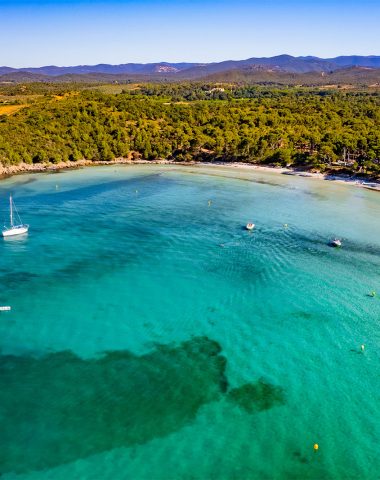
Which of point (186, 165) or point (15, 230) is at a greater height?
point (15, 230)

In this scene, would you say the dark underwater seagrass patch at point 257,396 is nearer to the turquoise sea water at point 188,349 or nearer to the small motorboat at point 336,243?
the turquoise sea water at point 188,349

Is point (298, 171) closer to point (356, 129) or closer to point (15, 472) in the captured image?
point (356, 129)

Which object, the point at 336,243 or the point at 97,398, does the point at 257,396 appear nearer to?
the point at 97,398

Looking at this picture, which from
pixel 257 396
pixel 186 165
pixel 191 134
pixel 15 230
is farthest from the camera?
pixel 191 134

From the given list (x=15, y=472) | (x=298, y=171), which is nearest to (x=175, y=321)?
(x=15, y=472)

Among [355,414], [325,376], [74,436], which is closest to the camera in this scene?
[74,436]

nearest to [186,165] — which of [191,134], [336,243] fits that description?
[191,134]
